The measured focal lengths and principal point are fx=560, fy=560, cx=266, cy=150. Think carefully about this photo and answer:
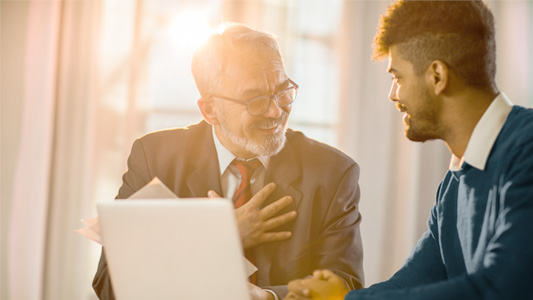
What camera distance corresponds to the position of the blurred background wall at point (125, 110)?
2.58m

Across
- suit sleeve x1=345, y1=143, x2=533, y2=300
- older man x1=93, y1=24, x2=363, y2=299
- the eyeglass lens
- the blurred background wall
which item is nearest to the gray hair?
older man x1=93, y1=24, x2=363, y2=299

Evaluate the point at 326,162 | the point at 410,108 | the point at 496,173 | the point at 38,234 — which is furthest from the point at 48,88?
the point at 496,173

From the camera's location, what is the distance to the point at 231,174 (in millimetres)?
1771

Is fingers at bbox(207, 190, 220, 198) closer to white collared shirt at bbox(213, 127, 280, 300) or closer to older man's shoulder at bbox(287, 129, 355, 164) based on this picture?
white collared shirt at bbox(213, 127, 280, 300)

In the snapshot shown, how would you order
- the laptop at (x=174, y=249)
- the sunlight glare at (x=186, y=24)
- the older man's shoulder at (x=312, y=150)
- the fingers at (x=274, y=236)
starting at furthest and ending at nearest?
the sunlight glare at (x=186, y=24) < the older man's shoulder at (x=312, y=150) < the fingers at (x=274, y=236) < the laptop at (x=174, y=249)

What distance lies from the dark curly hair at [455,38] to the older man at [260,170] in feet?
1.62

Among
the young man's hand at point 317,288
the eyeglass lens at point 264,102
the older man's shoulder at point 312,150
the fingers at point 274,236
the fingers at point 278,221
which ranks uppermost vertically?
the eyeglass lens at point 264,102

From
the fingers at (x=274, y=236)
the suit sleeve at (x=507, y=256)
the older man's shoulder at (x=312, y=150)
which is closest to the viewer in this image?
the suit sleeve at (x=507, y=256)

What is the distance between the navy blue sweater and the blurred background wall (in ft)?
4.59

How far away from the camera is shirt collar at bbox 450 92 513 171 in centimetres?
127

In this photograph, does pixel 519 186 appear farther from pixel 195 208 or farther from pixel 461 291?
pixel 195 208

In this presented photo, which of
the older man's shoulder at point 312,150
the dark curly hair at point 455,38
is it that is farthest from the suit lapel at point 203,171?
the dark curly hair at point 455,38

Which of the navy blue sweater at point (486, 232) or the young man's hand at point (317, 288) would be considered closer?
the navy blue sweater at point (486, 232)

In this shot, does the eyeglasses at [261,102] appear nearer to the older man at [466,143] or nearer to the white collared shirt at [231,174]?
the white collared shirt at [231,174]
